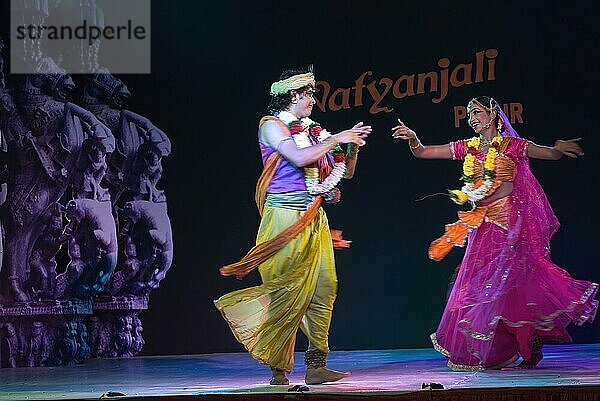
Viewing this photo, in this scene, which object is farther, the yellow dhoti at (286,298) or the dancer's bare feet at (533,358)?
the dancer's bare feet at (533,358)

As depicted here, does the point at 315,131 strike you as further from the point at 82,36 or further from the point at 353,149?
the point at 82,36

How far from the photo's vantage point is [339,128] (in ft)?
21.6

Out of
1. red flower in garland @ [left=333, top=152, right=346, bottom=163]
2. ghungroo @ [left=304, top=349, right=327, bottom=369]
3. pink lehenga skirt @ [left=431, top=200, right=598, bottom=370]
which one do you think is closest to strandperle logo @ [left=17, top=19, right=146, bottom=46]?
red flower in garland @ [left=333, top=152, right=346, bottom=163]

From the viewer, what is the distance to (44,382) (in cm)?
525

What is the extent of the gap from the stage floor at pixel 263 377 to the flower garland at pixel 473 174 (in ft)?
3.06

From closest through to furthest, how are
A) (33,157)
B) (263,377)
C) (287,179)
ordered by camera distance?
(287,179), (263,377), (33,157)

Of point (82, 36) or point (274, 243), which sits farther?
point (82, 36)

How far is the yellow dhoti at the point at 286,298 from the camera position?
461cm

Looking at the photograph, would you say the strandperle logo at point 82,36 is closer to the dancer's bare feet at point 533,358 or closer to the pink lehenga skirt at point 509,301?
the pink lehenga skirt at point 509,301

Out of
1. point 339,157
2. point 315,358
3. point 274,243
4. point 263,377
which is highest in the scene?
point 339,157

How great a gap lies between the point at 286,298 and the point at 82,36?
266 centimetres

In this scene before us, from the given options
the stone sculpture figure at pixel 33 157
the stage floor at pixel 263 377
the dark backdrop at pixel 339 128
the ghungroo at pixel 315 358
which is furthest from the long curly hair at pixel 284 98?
the stone sculpture figure at pixel 33 157

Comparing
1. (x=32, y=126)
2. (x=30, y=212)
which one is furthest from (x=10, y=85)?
(x=30, y=212)

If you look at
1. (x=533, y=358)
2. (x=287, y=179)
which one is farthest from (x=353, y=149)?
(x=533, y=358)
